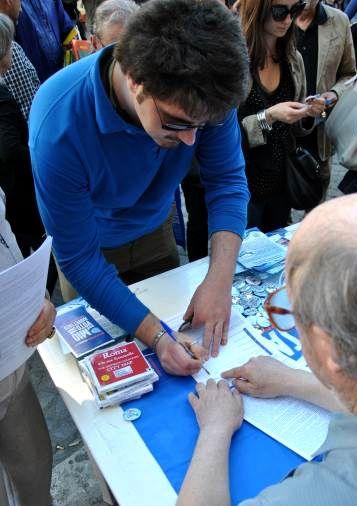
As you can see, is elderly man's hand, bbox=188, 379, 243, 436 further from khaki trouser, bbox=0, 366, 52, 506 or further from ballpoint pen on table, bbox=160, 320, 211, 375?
khaki trouser, bbox=0, 366, 52, 506

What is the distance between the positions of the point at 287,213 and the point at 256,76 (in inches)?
31.1

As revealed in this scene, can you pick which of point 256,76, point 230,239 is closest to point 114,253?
point 230,239

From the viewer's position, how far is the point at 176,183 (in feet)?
5.10

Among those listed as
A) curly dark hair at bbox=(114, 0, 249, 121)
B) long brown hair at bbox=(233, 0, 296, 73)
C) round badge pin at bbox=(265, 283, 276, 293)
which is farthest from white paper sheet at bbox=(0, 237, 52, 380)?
long brown hair at bbox=(233, 0, 296, 73)

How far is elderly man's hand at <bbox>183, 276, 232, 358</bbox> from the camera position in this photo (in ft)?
4.32

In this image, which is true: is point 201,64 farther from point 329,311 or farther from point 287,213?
point 287,213

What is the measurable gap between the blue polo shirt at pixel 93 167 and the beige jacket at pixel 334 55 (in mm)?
1073

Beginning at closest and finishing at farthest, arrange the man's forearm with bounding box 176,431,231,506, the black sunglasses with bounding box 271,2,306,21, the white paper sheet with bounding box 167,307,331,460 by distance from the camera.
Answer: the man's forearm with bounding box 176,431,231,506 < the white paper sheet with bounding box 167,307,331,460 < the black sunglasses with bounding box 271,2,306,21

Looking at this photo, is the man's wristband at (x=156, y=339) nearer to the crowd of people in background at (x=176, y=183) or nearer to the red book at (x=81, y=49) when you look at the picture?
the crowd of people in background at (x=176, y=183)

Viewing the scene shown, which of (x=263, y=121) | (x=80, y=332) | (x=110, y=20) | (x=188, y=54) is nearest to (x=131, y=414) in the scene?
(x=80, y=332)

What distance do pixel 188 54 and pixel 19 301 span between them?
606 millimetres

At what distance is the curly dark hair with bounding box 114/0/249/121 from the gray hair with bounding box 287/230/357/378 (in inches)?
18.3

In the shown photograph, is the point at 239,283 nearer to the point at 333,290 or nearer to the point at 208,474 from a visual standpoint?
the point at 208,474

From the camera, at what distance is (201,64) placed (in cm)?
93
